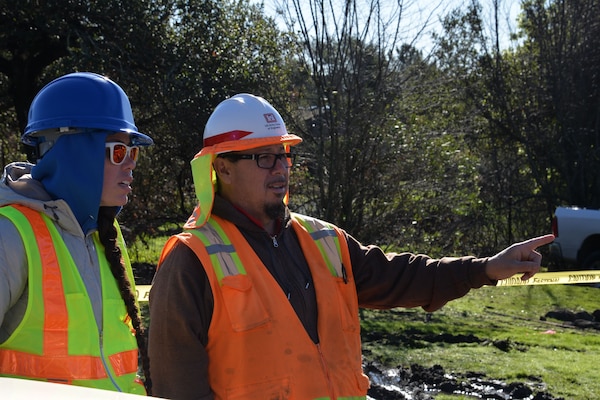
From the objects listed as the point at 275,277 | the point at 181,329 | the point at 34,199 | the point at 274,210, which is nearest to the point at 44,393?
the point at 34,199

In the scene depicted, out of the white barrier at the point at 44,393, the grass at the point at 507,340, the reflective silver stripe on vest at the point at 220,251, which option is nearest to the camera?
the white barrier at the point at 44,393

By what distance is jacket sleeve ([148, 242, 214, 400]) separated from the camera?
10.1 ft

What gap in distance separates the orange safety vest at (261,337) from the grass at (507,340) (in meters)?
3.59

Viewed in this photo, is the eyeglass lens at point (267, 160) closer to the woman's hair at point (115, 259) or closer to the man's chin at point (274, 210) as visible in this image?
the man's chin at point (274, 210)

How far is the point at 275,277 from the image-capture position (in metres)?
3.36

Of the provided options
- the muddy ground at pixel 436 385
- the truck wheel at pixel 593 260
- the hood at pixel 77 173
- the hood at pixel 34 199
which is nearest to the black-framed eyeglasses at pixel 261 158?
the hood at pixel 77 173

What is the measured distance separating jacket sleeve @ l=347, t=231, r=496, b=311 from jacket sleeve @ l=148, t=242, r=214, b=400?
33.8 inches

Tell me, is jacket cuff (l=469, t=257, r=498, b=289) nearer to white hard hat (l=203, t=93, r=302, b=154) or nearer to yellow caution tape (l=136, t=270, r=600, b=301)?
white hard hat (l=203, t=93, r=302, b=154)

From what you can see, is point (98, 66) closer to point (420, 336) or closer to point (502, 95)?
point (420, 336)

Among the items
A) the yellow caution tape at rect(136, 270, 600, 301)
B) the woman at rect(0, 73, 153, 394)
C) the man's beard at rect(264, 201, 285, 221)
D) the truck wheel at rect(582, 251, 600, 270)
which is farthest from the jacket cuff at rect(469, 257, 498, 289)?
the truck wheel at rect(582, 251, 600, 270)

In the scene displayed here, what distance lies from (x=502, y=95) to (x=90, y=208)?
1548 cm

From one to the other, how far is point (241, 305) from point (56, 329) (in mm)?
1021

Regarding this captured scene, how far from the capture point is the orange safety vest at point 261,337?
10.5 ft

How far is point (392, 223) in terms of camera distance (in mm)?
11781
